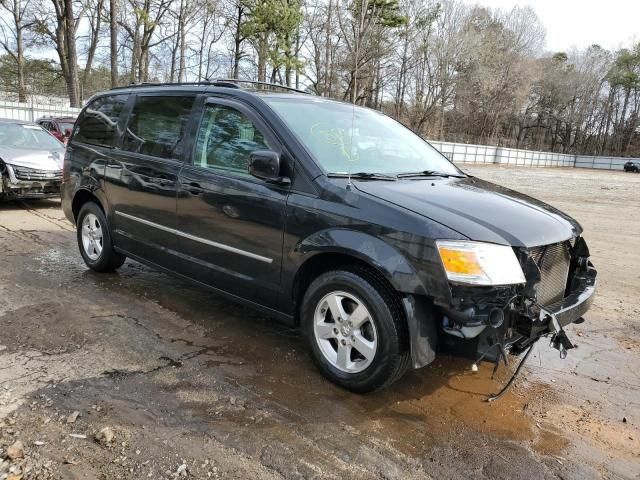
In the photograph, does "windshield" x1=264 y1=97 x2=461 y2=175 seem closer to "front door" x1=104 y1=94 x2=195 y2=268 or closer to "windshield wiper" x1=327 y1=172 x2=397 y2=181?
"windshield wiper" x1=327 y1=172 x2=397 y2=181

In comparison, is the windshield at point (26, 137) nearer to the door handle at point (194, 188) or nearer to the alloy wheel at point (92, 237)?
the alloy wheel at point (92, 237)

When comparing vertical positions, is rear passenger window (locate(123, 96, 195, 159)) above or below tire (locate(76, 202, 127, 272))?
above

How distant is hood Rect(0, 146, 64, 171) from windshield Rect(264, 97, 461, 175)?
24.4ft

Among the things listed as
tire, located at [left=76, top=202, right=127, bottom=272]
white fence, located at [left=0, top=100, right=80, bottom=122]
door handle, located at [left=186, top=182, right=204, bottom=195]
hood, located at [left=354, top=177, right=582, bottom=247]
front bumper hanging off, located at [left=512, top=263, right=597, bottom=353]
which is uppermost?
white fence, located at [left=0, top=100, right=80, bottom=122]

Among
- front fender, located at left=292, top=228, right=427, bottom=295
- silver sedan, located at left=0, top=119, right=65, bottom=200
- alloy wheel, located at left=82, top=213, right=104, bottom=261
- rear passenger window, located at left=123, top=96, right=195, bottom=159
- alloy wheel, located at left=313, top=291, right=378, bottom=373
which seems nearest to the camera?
front fender, located at left=292, top=228, right=427, bottom=295

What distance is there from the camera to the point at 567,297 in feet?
10.8

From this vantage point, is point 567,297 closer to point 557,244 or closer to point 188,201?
point 557,244

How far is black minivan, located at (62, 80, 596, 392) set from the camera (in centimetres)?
277

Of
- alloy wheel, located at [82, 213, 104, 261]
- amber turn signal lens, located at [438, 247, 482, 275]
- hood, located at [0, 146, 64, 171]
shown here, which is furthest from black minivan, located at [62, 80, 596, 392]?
hood, located at [0, 146, 64, 171]

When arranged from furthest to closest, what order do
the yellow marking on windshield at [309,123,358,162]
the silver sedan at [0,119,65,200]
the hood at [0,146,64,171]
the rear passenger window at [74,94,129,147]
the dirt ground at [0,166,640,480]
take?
the hood at [0,146,64,171], the silver sedan at [0,119,65,200], the rear passenger window at [74,94,129,147], the yellow marking on windshield at [309,123,358,162], the dirt ground at [0,166,640,480]

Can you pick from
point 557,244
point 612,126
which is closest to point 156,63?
point 557,244

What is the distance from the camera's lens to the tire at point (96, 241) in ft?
17.1

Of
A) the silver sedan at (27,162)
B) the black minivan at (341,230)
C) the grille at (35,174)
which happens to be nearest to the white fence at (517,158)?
the silver sedan at (27,162)

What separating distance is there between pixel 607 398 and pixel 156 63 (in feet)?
153
